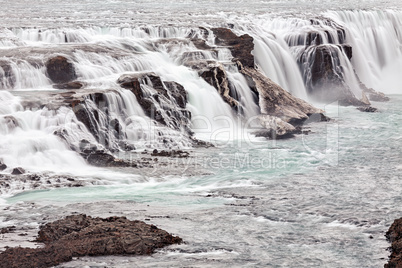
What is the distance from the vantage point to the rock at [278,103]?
2977 centimetres

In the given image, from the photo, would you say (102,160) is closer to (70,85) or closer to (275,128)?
(70,85)

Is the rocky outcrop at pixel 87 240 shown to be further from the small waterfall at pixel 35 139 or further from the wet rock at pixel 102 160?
the wet rock at pixel 102 160

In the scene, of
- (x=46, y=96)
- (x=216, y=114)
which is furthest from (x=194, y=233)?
(x=216, y=114)

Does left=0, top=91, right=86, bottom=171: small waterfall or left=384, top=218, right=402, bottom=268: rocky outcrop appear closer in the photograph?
left=384, top=218, right=402, bottom=268: rocky outcrop

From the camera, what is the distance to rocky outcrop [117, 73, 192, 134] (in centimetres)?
2669

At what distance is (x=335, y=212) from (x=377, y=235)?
1.97 m

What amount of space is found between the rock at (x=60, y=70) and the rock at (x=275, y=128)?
8338 mm

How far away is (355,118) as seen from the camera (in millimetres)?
31531

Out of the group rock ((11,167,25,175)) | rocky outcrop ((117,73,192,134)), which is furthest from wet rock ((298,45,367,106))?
rock ((11,167,25,175))

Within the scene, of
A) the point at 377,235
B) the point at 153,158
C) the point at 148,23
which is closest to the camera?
the point at 377,235

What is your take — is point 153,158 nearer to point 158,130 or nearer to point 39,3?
point 158,130

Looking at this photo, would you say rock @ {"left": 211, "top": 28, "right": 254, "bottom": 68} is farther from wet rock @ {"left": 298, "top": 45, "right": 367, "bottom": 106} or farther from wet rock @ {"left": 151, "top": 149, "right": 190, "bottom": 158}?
wet rock @ {"left": 151, "top": 149, "right": 190, "bottom": 158}

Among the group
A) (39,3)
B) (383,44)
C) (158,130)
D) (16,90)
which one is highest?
(39,3)

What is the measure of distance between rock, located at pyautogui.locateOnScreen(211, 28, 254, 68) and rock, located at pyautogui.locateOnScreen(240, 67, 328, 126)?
0.79 metres
